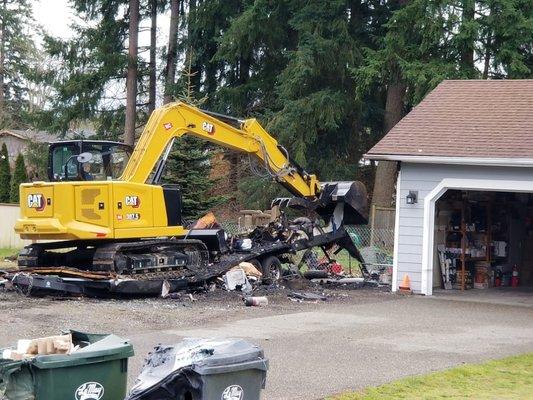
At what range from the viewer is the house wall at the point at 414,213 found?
19312 millimetres

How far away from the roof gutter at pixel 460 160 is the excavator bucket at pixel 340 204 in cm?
204

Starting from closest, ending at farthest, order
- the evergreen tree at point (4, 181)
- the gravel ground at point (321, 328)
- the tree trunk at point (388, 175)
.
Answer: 1. the gravel ground at point (321, 328)
2. the tree trunk at point (388, 175)
3. the evergreen tree at point (4, 181)

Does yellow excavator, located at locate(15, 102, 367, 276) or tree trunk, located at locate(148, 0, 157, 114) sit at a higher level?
tree trunk, located at locate(148, 0, 157, 114)

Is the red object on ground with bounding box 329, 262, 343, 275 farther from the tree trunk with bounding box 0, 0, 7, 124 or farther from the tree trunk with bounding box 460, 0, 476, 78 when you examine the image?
the tree trunk with bounding box 0, 0, 7, 124

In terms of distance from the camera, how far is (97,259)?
1697 centimetres

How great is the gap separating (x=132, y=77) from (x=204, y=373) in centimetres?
3432

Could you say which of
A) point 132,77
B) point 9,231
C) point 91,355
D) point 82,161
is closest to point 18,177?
point 132,77

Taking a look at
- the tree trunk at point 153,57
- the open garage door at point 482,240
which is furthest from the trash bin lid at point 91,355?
the tree trunk at point 153,57

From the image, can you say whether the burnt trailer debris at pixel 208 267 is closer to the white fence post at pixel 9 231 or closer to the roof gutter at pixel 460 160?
the roof gutter at pixel 460 160

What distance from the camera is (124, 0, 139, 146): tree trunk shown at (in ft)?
129

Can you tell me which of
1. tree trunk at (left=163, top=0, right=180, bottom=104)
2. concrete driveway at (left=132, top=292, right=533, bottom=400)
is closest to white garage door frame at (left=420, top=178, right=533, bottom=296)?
concrete driveway at (left=132, top=292, right=533, bottom=400)

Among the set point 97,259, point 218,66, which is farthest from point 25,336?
point 218,66

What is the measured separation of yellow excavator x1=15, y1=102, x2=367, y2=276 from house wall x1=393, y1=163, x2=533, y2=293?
379 centimetres

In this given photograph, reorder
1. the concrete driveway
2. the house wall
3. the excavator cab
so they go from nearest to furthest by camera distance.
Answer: the concrete driveway < the excavator cab < the house wall
